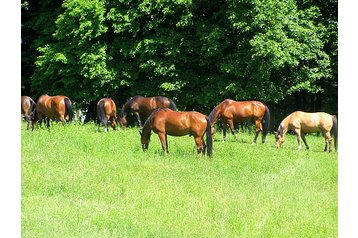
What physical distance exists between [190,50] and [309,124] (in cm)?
141

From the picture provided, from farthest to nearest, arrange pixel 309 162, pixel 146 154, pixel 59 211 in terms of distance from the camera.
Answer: pixel 146 154
pixel 309 162
pixel 59 211

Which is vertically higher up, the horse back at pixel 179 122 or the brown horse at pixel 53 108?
the brown horse at pixel 53 108

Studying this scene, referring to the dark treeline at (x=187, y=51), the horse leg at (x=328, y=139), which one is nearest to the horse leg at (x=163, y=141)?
the dark treeline at (x=187, y=51)

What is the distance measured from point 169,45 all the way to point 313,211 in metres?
2.25

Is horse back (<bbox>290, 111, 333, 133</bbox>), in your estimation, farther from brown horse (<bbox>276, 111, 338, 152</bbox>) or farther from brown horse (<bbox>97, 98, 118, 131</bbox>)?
brown horse (<bbox>97, 98, 118, 131</bbox>)

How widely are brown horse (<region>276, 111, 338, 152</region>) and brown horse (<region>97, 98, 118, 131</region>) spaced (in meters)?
1.82

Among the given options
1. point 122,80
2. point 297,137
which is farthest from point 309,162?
point 122,80

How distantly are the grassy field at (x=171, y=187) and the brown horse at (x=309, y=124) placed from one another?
13 centimetres

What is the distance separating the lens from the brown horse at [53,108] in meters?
7.02

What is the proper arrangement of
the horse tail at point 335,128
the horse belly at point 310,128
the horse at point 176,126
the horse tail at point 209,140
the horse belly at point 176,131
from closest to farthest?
the horse tail at point 335,128, the horse belly at point 310,128, the horse tail at point 209,140, the horse at point 176,126, the horse belly at point 176,131

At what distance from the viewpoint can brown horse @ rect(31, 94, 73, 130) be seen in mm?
7020

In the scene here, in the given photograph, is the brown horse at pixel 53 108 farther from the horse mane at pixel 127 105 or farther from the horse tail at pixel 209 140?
the horse tail at pixel 209 140

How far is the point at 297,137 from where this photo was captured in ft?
22.6
